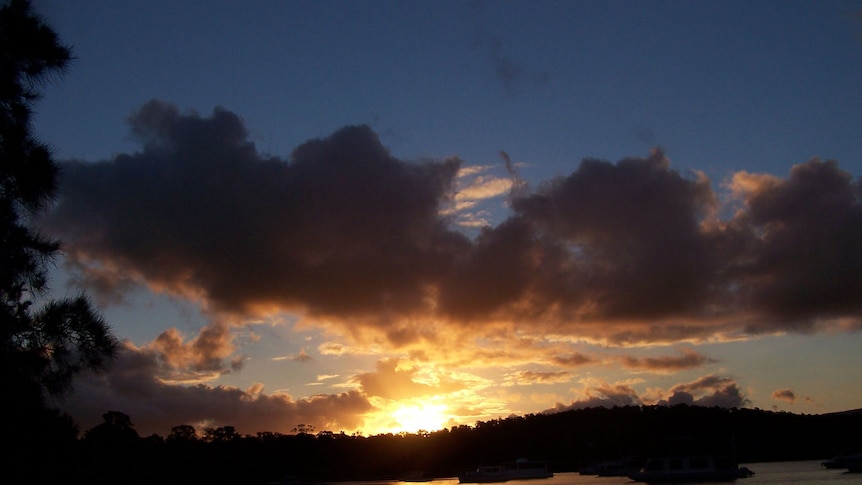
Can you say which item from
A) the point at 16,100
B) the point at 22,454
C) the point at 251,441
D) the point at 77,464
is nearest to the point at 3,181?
the point at 16,100

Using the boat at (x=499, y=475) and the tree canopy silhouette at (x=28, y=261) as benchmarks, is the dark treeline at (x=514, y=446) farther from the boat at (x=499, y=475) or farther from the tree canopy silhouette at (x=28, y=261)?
the tree canopy silhouette at (x=28, y=261)

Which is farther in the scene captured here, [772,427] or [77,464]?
[772,427]

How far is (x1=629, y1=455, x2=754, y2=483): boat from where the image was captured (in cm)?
7800

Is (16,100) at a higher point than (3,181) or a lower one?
higher

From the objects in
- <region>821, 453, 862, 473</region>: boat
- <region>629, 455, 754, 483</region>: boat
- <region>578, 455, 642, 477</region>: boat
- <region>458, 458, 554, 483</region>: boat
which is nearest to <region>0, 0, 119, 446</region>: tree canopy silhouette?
<region>629, 455, 754, 483</region>: boat

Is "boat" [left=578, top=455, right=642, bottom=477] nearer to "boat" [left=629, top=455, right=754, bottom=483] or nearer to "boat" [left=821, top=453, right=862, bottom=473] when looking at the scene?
"boat" [left=821, top=453, right=862, bottom=473]

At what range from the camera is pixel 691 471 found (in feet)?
257

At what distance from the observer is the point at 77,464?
16109 mm

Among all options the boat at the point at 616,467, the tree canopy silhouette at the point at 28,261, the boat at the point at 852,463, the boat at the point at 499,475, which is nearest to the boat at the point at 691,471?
the boat at the point at 852,463

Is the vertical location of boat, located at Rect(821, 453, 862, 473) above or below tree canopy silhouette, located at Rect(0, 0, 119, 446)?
below

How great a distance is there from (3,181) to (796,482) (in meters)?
76.1

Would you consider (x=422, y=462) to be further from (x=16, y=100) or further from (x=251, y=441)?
(x=16, y=100)

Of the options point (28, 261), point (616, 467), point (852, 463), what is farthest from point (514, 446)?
point (28, 261)

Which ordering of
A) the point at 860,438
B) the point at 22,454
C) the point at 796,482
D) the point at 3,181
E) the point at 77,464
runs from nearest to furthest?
the point at 22,454 < the point at 3,181 < the point at 77,464 < the point at 796,482 < the point at 860,438
